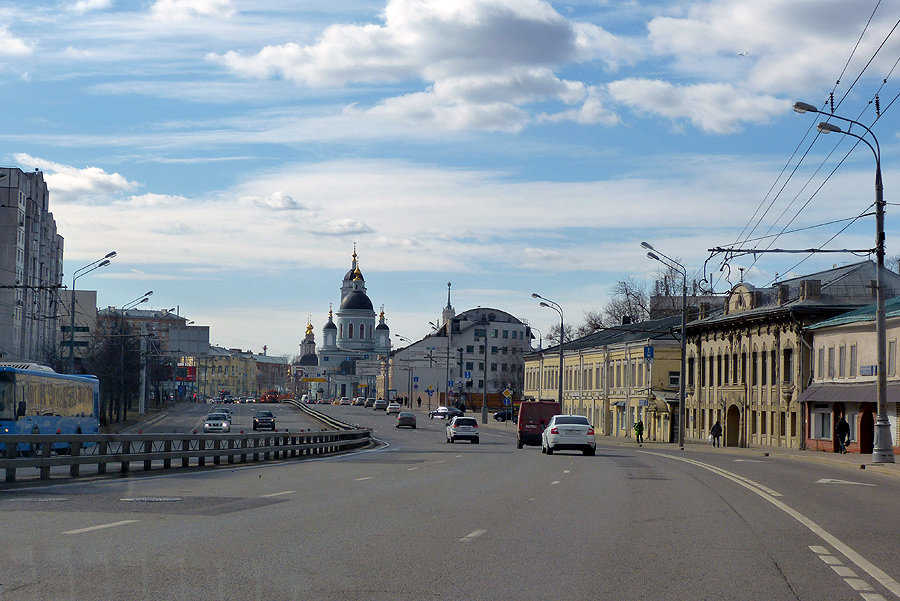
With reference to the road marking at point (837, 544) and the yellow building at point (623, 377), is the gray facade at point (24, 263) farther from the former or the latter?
the road marking at point (837, 544)

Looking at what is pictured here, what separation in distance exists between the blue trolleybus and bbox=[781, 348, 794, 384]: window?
1333 inches

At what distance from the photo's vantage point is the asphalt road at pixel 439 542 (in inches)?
359

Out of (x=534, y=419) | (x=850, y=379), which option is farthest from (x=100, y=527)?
(x=850, y=379)

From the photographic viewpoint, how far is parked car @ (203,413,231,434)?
211 ft

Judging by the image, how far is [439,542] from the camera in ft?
39.7

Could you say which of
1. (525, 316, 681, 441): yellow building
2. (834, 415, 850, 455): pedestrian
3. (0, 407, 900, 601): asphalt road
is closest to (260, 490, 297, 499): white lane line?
(0, 407, 900, 601): asphalt road

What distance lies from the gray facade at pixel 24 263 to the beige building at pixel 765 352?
147 feet

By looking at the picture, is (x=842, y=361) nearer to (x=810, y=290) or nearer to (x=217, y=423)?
(x=810, y=290)

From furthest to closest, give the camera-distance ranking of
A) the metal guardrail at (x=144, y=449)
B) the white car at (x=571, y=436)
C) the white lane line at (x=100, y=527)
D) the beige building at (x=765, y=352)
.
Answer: the beige building at (x=765, y=352) → the white car at (x=571, y=436) → the metal guardrail at (x=144, y=449) → the white lane line at (x=100, y=527)

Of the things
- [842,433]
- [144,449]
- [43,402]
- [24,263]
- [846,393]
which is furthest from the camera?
[24,263]

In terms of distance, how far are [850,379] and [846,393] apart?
4.04 feet

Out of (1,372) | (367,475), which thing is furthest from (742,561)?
(1,372)

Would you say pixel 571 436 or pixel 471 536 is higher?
pixel 471 536

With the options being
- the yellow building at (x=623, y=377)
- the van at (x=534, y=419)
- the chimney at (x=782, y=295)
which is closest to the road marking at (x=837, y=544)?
the van at (x=534, y=419)
